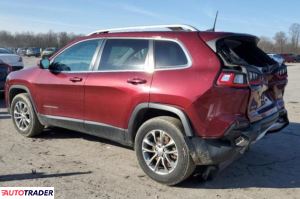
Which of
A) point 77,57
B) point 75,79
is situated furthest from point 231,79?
point 77,57

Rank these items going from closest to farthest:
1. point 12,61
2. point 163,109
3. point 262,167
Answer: point 163,109, point 262,167, point 12,61

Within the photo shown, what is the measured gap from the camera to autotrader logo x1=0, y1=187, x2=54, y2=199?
426cm

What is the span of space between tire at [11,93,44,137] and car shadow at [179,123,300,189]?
3.05 meters

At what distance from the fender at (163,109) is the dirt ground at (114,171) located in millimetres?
596

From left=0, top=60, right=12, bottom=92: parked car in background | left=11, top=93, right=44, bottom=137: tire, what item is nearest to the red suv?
left=11, top=93, right=44, bottom=137: tire

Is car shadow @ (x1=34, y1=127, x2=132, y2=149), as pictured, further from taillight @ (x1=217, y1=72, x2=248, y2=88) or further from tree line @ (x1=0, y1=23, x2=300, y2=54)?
tree line @ (x1=0, y1=23, x2=300, y2=54)

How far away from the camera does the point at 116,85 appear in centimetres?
506

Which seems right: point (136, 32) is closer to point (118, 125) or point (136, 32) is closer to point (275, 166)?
point (118, 125)

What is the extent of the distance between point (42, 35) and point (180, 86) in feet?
397

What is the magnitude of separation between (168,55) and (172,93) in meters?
0.53

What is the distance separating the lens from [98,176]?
485 cm

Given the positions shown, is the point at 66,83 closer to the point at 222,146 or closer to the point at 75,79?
the point at 75,79

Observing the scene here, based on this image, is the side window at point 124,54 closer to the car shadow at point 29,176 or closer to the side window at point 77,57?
the side window at point 77,57

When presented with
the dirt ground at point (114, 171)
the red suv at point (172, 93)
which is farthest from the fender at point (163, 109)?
the dirt ground at point (114, 171)
